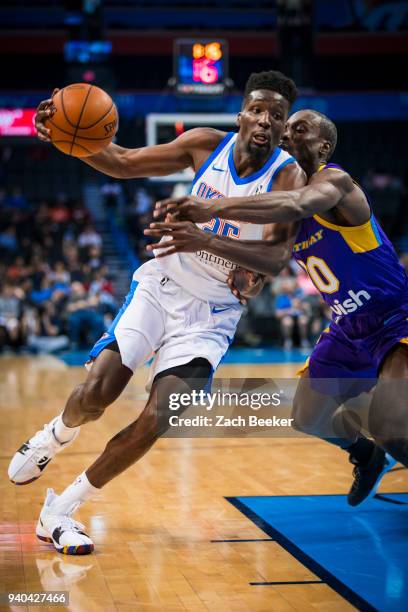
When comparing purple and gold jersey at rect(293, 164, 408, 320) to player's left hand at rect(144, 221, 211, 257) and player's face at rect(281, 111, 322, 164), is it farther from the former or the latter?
player's left hand at rect(144, 221, 211, 257)

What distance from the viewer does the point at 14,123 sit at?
16297 millimetres

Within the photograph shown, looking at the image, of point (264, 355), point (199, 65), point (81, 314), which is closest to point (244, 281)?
point (199, 65)

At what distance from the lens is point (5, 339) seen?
602 inches

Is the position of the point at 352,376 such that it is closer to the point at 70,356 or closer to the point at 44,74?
the point at 70,356

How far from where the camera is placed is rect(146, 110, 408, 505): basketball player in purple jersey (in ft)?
11.5

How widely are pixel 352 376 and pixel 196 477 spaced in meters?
1.52

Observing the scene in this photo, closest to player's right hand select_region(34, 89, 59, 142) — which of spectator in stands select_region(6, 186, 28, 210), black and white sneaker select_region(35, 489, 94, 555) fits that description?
black and white sneaker select_region(35, 489, 94, 555)

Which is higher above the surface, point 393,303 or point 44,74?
point 44,74

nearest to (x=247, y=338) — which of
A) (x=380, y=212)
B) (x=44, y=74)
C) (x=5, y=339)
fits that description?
(x=5, y=339)

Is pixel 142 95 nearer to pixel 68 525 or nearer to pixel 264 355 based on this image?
pixel 264 355

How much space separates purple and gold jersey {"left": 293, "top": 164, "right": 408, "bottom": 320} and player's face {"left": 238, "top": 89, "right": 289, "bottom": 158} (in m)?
→ 0.31

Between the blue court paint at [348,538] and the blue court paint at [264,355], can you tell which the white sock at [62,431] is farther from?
the blue court paint at [264,355]

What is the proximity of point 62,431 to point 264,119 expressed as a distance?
1.83 meters

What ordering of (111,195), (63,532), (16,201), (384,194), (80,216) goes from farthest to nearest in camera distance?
(384,194)
(16,201)
(111,195)
(80,216)
(63,532)
